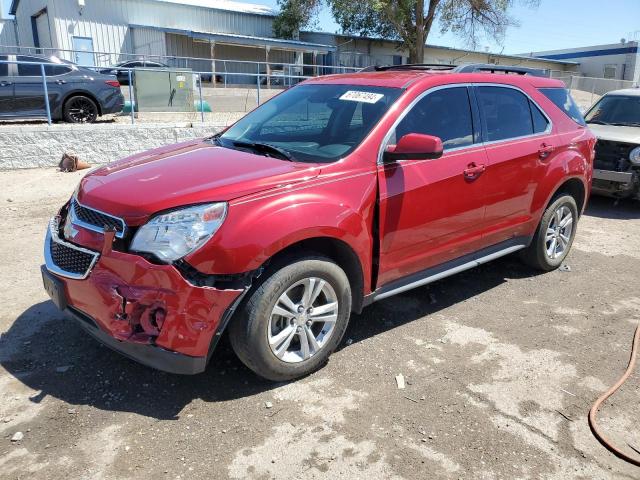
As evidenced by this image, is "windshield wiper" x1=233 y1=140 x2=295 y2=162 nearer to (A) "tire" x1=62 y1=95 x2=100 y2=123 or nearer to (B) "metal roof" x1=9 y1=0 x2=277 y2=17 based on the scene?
(A) "tire" x1=62 y1=95 x2=100 y2=123

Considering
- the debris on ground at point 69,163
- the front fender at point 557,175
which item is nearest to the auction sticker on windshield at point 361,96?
the front fender at point 557,175

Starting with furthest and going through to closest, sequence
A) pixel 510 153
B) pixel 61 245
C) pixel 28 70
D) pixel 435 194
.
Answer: pixel 28 70
pixel 510 153
pixel 435 194
pixel 61 245

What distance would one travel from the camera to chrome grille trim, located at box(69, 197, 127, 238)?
282cm

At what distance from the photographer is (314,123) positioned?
12.8ft

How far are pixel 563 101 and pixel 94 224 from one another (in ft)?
14.6

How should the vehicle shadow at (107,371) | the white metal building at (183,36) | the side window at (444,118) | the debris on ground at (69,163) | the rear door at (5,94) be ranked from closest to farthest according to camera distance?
1. the vehicle shadow at (107,371)
2. the side window at (444,118)
3. the debris on ground at (69,163)
4. the rear door at (5,94)
5. the white metal building at (183,36)

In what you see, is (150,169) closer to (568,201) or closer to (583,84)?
(568,201)

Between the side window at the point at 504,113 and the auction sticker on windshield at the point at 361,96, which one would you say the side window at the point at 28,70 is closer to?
the auction sticker on windshield at the point at 361,96

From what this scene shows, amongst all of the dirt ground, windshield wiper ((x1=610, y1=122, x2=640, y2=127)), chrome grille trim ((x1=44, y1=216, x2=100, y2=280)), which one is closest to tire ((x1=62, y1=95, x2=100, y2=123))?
the dirt ground

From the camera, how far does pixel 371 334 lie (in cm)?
392

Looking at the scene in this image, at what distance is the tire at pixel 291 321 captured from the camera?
290cm

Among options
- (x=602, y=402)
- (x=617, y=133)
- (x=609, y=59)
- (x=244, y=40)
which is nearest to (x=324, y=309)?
(x=602, y=402)

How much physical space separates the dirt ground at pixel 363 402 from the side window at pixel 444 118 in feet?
4.70

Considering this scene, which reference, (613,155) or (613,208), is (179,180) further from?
(613,208)
